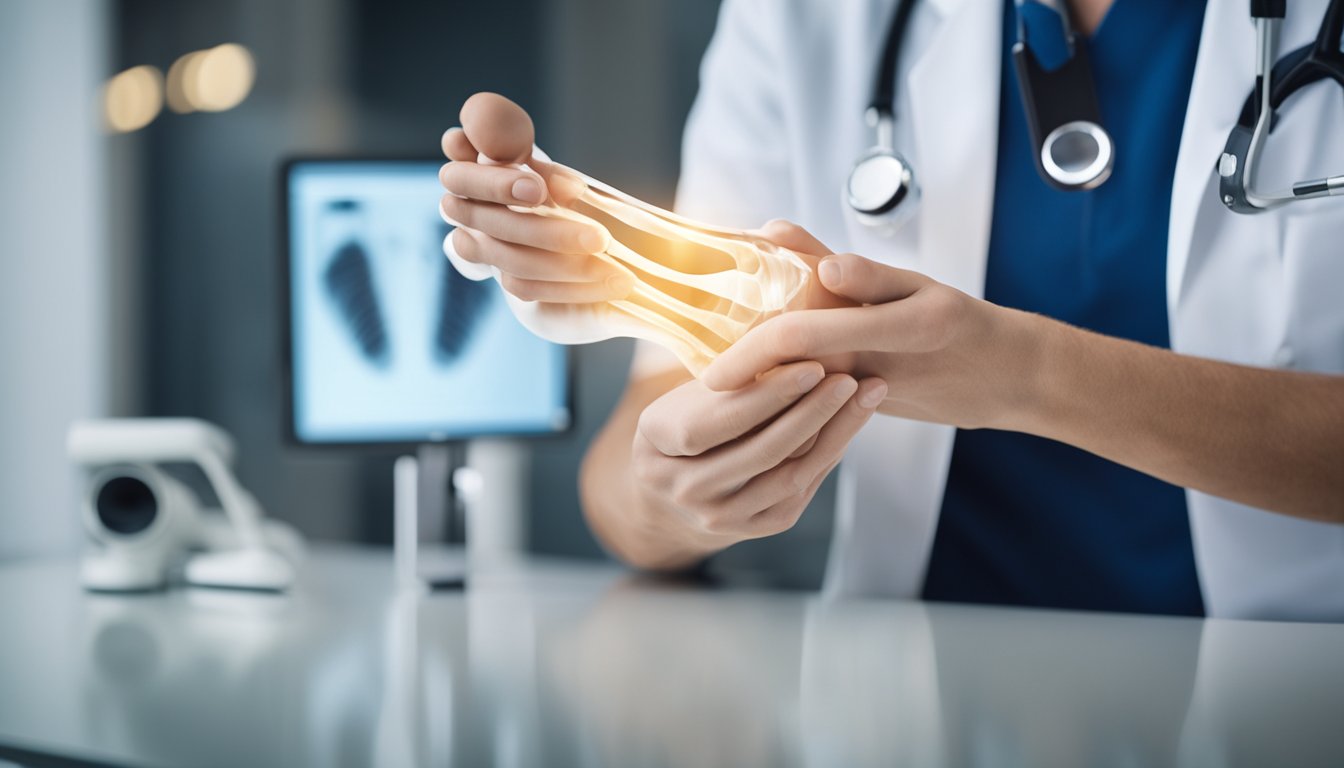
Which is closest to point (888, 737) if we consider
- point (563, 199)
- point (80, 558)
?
point (563, 199)

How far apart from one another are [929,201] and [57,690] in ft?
2.06

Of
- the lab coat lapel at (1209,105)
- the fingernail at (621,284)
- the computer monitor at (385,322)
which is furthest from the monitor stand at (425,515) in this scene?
the lab coat lapel at (1209,105)

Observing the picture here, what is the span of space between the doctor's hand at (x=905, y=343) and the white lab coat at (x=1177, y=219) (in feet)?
0.29

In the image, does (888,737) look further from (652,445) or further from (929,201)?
(929,201)

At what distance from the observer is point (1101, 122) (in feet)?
2.07

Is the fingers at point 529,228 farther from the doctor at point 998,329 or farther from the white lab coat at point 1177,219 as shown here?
the white lab coat at point 1177,219

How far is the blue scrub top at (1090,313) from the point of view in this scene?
2.36ft

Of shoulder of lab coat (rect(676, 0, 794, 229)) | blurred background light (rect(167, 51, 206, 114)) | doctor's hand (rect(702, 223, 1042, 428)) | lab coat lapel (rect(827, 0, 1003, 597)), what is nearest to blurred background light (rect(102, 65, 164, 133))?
blurred background light (rect(167, 51, 206, 114))

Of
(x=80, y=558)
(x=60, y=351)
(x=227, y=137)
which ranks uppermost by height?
(x=227, y=137)

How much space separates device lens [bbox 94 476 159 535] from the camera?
1.01 m

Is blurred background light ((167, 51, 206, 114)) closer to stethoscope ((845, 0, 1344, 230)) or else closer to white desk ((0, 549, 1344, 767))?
white desk ((0, 549, 1344, 767))
